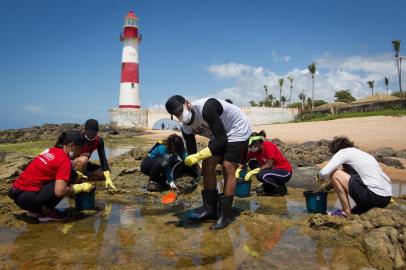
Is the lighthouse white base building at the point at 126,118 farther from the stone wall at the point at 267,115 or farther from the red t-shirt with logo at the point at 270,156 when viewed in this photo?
the red t-shirt with logo at the point at 270,156

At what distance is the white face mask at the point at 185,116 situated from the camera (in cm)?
453

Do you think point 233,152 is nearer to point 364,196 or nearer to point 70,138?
point 364,196

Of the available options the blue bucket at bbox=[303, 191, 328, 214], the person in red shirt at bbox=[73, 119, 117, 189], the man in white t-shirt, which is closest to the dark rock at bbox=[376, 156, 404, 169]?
the blue bucket at bbox=[303, 191, 328, 214]

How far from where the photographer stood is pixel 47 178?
471 cm

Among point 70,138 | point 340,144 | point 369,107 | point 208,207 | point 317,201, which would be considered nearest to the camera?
point 70,138

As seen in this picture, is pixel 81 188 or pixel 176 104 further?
pixel 81 188

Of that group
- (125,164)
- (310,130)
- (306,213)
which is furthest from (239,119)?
(310,130)

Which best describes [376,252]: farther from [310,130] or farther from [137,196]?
[310,130]

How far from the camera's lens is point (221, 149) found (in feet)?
14.9

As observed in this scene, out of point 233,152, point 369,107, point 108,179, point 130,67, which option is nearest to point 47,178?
point 108,179

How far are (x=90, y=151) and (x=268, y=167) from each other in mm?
3383

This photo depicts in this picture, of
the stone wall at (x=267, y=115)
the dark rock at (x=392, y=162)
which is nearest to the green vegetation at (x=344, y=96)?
the stone wall at (x=267, y=115)

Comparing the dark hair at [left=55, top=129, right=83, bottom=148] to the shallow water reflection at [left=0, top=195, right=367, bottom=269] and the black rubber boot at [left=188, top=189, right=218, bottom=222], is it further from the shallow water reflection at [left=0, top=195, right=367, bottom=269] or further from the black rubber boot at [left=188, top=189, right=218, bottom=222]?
the black rubber boot at [left=188, top=189, right=218, bottom=222]

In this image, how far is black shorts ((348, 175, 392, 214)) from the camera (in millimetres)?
4637
